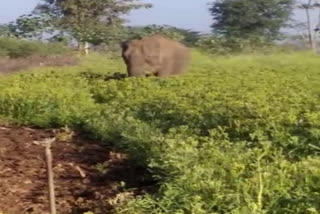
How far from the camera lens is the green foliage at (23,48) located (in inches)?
725

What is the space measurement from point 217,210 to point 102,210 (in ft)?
2.14

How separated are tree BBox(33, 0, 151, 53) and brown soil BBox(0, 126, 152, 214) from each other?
44.7ft

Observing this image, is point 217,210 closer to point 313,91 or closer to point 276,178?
point 276,178

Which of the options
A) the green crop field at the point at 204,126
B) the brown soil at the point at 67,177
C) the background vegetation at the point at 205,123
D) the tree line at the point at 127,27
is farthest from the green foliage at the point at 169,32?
the brown soil at the point at 67,177

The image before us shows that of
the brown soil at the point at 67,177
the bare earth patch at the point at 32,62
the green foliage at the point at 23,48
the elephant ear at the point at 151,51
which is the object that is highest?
the elephant ear at the point at 151,51

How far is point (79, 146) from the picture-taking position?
6914 millimetres

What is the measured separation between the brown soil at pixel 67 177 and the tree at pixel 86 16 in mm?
13619

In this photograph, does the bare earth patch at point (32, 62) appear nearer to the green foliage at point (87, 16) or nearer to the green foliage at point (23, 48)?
the green foliage at point (23, 48)

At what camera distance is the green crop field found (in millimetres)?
4508

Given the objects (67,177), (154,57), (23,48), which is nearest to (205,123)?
(67,177)

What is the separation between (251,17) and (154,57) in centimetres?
1104

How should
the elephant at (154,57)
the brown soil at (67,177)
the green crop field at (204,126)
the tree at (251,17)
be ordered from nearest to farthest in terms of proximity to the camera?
the green crop field at (204,126) → the brown soil at (67,177) → the elephant at (154,57) → the tree at (251,17)

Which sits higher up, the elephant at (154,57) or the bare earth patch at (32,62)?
the elephant at (154,57)

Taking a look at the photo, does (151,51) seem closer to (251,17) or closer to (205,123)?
(205,123)
